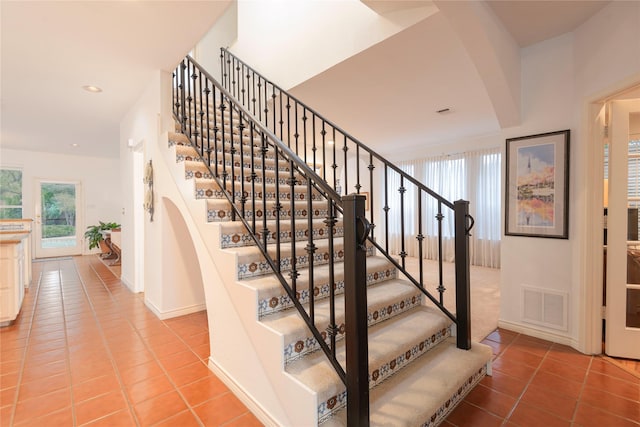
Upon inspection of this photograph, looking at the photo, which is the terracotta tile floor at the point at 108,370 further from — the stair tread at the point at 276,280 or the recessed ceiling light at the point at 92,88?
the recessed ceiling light at the point at 92,88

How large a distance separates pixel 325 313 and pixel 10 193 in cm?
913

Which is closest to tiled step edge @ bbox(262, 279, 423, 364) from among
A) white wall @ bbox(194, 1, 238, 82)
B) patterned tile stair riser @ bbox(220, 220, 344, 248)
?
patterned tile stair riser @ bbox(220, 220, 344, 248)

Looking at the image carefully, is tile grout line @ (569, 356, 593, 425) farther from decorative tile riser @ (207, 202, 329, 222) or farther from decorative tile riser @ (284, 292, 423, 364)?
decorative tile riser @ (207, 202, 329, 222)

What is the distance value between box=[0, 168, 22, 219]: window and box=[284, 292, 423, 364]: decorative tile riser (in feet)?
29.7

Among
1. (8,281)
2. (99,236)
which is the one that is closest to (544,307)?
(8,281)

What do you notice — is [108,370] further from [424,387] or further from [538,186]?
[538,186]

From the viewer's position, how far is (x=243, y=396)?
6.17ft

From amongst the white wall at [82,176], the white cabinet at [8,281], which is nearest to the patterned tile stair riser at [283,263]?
the white cabinet at [8,281]

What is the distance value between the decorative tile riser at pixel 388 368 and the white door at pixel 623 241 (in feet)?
4.65

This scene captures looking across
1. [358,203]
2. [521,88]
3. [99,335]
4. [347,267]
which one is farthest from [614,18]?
[99,335]

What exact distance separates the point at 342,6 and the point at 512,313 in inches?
144

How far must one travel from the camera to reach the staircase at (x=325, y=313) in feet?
4.80

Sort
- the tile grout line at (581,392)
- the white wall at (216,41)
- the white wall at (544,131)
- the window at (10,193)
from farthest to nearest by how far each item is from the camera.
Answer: the window at (10,193) < the white wall at (216,41) < the white wall at (544,131) < the tile grout line at (581,392)

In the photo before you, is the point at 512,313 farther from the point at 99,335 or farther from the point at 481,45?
the point at 99,335
